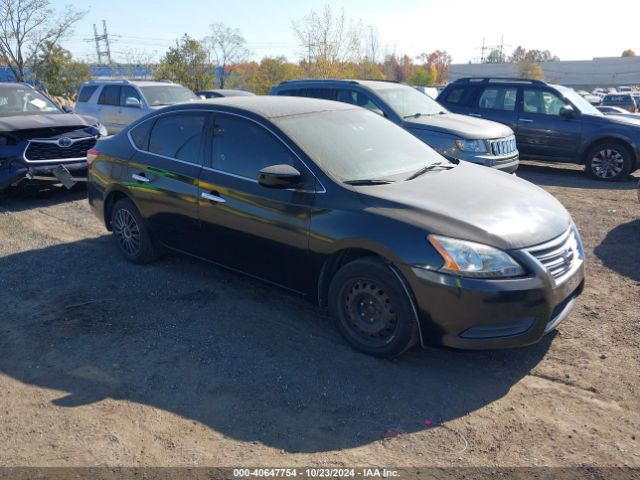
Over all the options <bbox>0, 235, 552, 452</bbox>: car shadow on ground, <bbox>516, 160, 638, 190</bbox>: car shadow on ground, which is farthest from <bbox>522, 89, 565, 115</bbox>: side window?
<bbox>0, 235, 552, 452</bbox>: car shadow on ground

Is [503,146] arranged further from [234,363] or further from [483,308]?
[234,363]

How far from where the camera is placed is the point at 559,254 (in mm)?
3773

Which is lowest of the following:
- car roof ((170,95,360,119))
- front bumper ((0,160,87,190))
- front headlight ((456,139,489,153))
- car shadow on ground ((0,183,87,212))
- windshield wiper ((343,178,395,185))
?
car shadow on ground ((0,183,87,212))

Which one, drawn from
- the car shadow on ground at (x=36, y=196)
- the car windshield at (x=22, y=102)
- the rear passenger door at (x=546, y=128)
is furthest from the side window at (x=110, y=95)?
the rear passenger door at (x=546, y=128)

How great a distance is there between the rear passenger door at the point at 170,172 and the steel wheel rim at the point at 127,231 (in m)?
0.29

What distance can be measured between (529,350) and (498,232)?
3.47 ft

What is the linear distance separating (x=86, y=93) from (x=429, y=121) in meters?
9.60

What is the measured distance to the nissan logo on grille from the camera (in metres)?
8.23

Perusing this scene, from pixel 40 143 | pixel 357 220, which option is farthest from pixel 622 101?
pixel 357 220

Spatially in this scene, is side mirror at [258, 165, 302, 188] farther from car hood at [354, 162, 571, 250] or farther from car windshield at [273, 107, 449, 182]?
car hood at [354, 162, 571, 250]

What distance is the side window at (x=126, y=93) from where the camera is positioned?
1307 centimetres

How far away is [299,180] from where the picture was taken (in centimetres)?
417

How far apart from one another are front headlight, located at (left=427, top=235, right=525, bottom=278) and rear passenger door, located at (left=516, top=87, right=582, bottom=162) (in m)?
8.61

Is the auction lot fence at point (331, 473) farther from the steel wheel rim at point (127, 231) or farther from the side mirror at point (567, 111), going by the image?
the side mirror at point (567, 111)
